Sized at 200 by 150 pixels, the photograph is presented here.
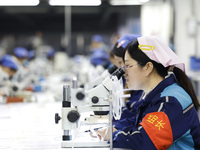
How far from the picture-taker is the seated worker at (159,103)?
135 centimetres

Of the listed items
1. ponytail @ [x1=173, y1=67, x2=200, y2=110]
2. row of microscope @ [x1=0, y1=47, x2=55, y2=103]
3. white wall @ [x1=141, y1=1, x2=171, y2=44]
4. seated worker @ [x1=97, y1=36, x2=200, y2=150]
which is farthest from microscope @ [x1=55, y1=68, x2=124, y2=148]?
white wall @ [x1=141, y1=1, x2=171, y2=44]

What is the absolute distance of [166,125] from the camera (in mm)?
1341

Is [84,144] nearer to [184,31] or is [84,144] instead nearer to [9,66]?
[9,66]

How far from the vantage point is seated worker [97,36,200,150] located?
1.35m

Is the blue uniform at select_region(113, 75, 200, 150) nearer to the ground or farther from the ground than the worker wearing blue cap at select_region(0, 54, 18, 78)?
nearer to the ground

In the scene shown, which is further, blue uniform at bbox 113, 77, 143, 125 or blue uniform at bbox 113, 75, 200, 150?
blue uniform at bbox 113, 77, 143, 125

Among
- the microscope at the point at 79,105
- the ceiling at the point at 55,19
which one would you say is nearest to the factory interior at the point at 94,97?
the microscope at the point at 79,105

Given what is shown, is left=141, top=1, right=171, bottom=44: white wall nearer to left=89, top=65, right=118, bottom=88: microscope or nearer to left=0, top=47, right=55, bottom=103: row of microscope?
left=0, top=47, right=55, bottom=103: row of microscope

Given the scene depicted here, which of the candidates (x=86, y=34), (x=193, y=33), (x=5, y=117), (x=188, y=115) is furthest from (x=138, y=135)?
(x=86, y=34)

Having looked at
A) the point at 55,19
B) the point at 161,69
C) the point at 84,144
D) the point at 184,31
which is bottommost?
the point at 84,144

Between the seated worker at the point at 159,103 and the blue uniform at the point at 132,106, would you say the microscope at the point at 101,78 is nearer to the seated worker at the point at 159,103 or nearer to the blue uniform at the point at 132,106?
the blue uniform at the point at 132,106

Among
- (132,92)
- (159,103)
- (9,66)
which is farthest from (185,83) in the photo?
(9,66)

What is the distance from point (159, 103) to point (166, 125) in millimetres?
121

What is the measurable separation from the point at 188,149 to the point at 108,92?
1.53 ft
